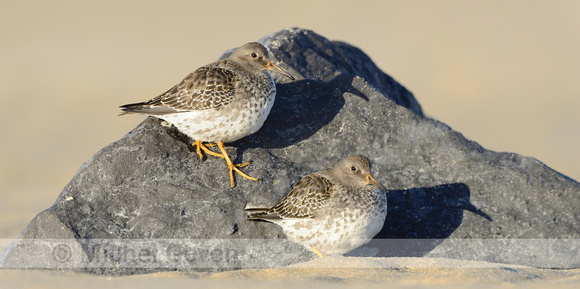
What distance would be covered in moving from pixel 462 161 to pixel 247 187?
8.61 feet

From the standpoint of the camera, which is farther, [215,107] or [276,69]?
[276,69]

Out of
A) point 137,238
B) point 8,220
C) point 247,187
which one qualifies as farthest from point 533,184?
point 8,220

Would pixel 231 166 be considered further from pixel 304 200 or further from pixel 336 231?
→ pixel 336 231

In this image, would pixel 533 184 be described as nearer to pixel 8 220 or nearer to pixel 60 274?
pixel 60 274

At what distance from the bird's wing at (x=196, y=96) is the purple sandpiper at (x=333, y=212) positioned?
1.37 m

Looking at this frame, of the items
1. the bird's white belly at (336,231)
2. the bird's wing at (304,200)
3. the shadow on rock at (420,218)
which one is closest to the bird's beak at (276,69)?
the bird's wing at (304,200)

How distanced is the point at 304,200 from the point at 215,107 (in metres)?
1.53

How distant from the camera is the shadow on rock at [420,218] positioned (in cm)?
884

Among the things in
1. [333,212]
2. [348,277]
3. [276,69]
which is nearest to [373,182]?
[333,212]

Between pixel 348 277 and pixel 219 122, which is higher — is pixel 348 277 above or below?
below

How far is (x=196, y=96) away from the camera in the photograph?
9.06 meters

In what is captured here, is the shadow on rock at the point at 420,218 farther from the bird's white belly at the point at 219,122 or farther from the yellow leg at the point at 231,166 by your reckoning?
the bird's white belly at the point at 219,122

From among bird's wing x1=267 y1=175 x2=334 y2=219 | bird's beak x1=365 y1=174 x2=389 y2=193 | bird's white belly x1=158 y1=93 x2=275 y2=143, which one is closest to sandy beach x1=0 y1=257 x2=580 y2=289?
bird's wing x1=267 y1=175 x2=334 y2=219

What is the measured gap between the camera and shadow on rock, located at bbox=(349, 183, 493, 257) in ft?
29.0
